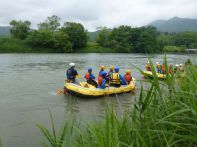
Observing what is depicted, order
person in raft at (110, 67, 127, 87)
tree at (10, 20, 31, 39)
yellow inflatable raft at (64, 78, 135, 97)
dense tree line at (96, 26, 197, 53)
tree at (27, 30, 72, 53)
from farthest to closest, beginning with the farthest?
tree at (10, 20, 31, 39), dense tree line at (96, 26, 197, 53), tree at (27, 30, 72, 53), person in raft at (110, 67, 127, 87), yellow inflatable raft at (64, 78, 135, 97)

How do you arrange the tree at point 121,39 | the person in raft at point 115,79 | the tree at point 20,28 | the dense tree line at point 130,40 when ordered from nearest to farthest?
the person in raft at point 115,79 < the tree at point 121,39 < the dense tree line at point 130,40 < the tree at point 20,28

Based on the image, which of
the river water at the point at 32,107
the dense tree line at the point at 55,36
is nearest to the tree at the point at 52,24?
the dense tree line at the point at 55,36

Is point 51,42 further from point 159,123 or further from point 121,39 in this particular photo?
point 159,123

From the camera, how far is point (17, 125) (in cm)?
795

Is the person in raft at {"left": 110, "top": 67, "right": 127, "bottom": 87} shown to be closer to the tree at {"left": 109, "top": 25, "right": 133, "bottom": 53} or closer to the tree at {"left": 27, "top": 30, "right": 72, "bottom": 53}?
the tree at {"left": 27, "top": 30, "right": 72, "bottom": 53}

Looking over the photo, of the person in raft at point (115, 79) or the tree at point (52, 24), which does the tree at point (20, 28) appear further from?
the person in raft at point (115, 79)

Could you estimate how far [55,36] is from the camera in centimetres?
5772

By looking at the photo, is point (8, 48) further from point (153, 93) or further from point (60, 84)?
point (153, 93)

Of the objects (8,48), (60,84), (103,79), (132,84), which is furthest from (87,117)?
(8,48)

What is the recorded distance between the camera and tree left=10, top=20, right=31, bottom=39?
62791 millimetres

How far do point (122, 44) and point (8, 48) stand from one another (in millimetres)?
22730

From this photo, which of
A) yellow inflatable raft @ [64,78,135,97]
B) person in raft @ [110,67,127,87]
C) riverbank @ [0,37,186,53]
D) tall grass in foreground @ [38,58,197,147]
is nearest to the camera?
tall grass in foreground @ [38,58,197,147]

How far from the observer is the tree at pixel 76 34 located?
59062 mm

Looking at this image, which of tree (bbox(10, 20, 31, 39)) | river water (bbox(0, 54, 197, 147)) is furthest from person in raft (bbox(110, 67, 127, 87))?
tree (bbox(10, 20, 31, 39))
